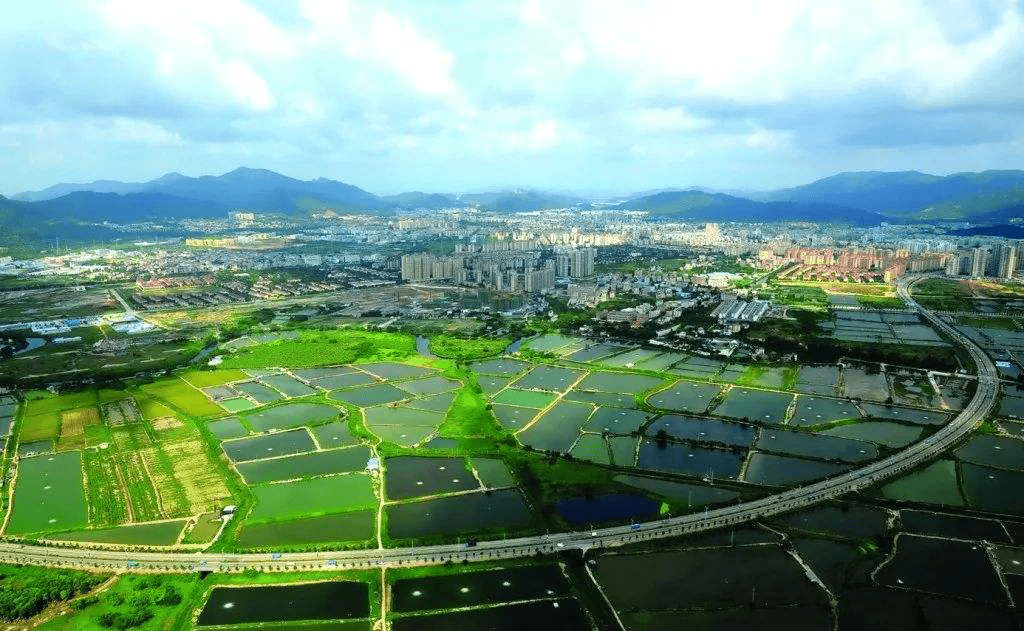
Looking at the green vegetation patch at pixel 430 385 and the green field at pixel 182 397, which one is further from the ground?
the green vegetation patch at pixel 430 385

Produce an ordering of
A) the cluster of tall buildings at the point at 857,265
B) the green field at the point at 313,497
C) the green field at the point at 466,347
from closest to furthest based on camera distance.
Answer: the green field at the point at 313,497, the green field at the point at 466,347, the cluster of tall buildings at the point at 857,265

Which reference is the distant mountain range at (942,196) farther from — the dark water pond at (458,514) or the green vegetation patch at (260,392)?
the dark water pond at (458,514)

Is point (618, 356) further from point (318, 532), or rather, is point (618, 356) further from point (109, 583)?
point (109, 583)

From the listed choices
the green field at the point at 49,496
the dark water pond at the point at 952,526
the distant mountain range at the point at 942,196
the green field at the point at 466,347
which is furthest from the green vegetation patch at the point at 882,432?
the distant mountain range at the point at 942,196

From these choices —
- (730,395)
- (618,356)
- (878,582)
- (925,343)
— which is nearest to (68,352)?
(618,356)

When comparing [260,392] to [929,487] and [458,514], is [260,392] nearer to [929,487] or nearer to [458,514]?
[458,514]

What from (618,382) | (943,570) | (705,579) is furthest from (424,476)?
(943,570)

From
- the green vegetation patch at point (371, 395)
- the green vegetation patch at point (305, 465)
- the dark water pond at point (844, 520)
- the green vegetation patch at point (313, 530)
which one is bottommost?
the green vegetation patch at point (313, 530)
